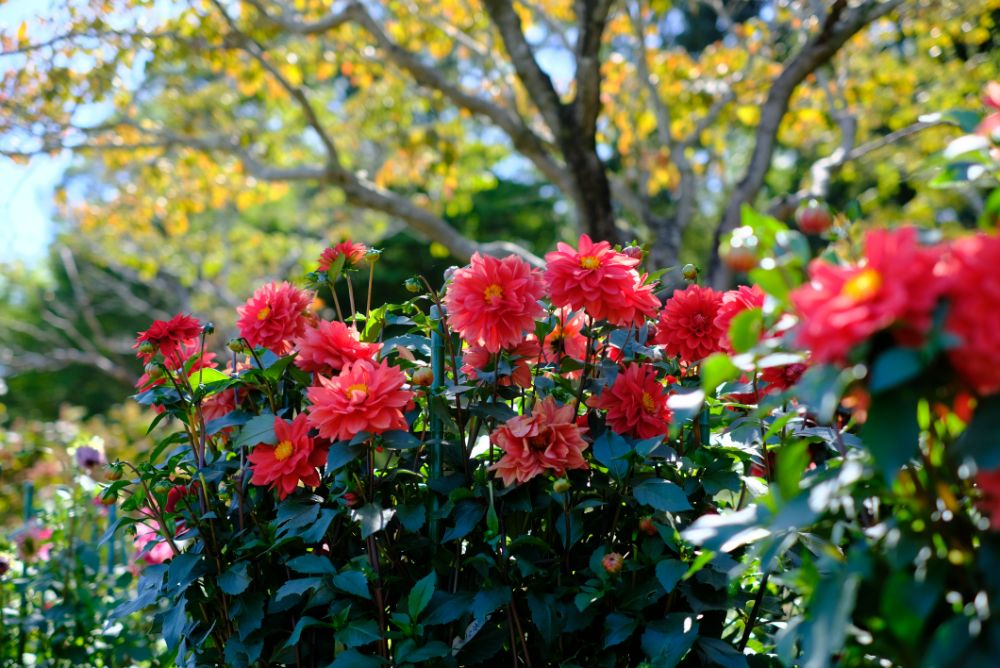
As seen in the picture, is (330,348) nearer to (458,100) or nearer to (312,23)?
(458,100)

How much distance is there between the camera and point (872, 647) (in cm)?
75

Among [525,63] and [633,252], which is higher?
[525,63]

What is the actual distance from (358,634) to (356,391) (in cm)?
33

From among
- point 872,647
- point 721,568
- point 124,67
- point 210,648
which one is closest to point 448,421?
point 721,568

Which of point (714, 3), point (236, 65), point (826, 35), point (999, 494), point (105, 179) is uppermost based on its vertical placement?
point (105, 179)

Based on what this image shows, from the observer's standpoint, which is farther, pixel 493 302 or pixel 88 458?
pixel 88 458

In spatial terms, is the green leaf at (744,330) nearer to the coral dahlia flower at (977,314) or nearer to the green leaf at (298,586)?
the coral dahlia flower at (977,314)

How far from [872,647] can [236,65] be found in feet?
17.1

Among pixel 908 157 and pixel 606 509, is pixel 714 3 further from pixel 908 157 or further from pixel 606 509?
pixel 606 509

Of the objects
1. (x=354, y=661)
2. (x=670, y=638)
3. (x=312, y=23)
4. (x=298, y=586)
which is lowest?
(x=670, y=638)

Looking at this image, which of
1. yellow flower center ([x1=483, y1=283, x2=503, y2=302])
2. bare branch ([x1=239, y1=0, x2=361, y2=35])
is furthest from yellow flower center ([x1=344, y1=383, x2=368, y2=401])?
bare branch ([x1=239, y1=0, x2=361, y2=35])

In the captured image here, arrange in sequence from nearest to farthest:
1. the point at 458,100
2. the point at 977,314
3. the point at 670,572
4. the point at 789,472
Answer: the point at 977,314 → the point at 789,472 → the point at 670,572 → the point at 458,100

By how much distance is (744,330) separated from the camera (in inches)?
28.2

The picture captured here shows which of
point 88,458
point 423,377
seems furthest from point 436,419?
point 88,458
